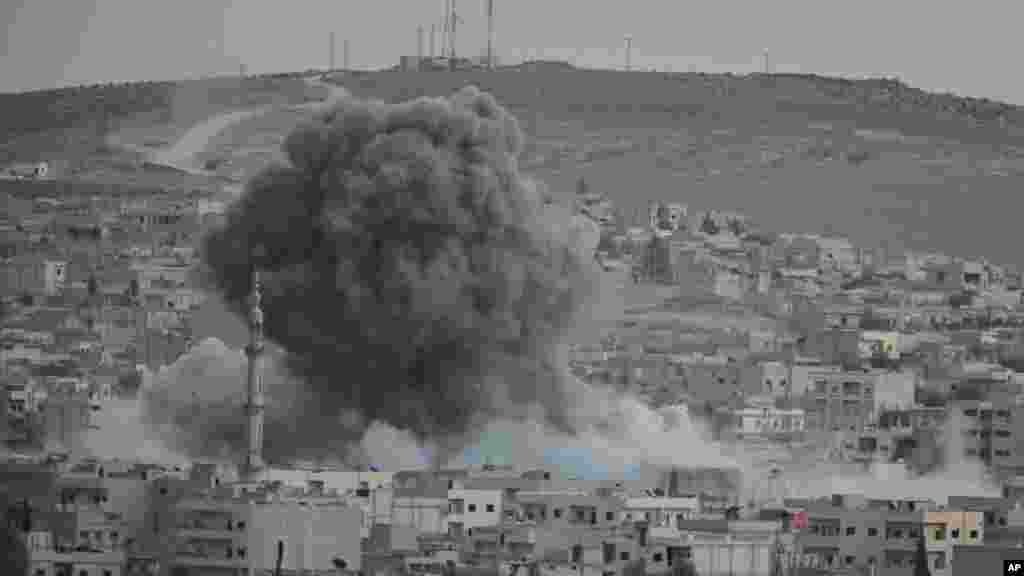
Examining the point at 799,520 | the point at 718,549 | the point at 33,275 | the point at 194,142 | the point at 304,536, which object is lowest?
the point at 33,275

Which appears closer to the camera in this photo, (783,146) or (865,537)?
(865,537)

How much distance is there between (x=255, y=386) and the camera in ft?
223

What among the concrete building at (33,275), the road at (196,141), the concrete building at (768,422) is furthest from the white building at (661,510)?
the road at (196,141)

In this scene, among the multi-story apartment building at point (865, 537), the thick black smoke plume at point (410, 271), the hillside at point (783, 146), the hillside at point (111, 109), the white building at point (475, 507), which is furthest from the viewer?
the hillside at point (111, 109)

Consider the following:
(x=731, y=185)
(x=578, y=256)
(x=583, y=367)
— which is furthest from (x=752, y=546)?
(x=731, y=185)

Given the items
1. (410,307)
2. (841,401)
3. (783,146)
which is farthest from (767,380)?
(783,146)

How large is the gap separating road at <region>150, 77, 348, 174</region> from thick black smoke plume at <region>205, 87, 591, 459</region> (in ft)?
194

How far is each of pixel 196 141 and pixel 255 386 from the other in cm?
7724

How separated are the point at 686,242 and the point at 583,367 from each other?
28407 mm

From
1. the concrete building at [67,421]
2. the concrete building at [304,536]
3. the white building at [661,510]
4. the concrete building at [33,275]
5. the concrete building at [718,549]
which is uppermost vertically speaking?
the concrete building at [304,536]

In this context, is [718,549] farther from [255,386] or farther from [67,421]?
[67,421]

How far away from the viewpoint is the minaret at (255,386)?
66188mm

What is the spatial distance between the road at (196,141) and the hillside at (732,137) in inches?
24.6

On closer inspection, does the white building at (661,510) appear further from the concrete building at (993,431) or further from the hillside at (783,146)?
the hillside at (783,146)
